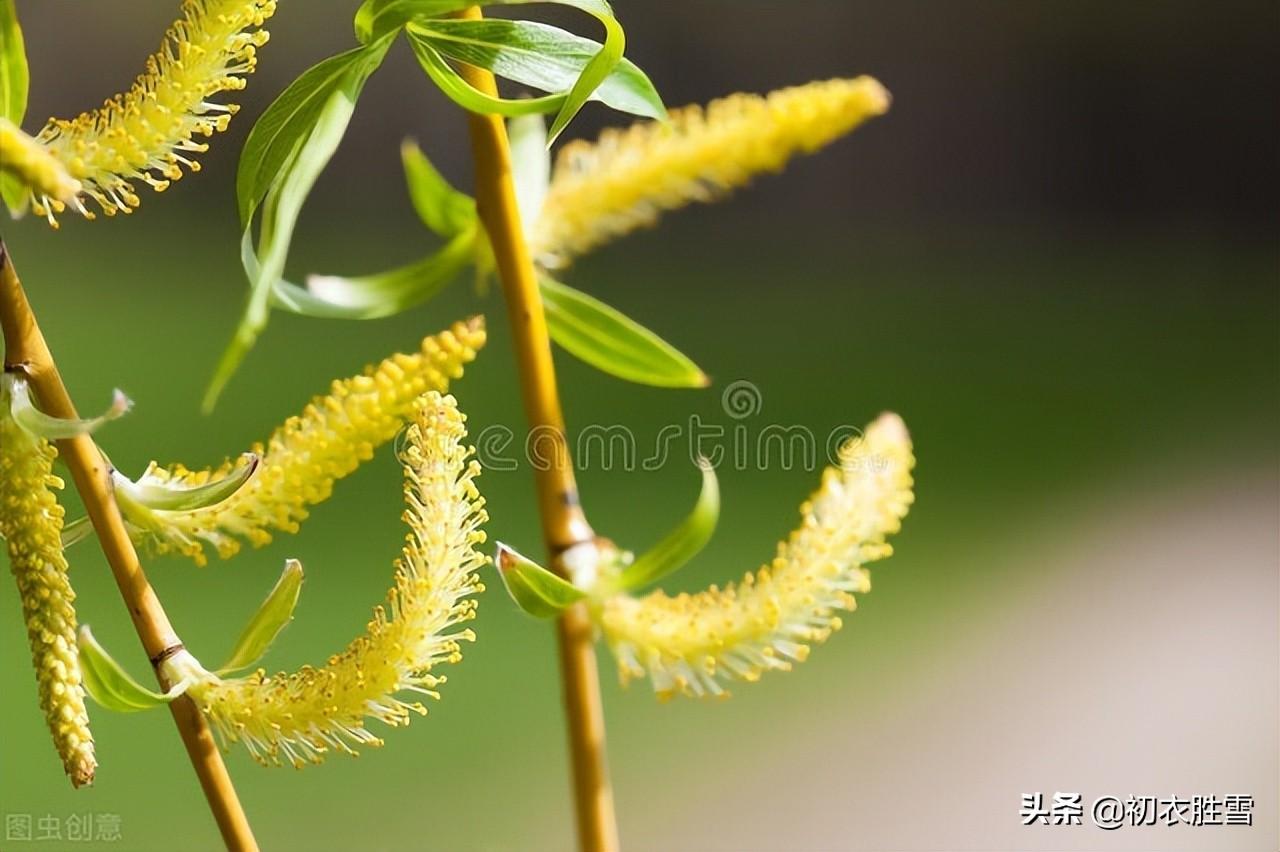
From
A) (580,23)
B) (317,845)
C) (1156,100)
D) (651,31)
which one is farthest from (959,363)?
(317,845)

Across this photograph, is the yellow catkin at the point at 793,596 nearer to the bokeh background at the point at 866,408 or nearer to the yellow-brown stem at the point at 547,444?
the yellow-brown stem at the point at 547,444

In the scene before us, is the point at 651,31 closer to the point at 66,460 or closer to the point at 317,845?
the point at 317,845

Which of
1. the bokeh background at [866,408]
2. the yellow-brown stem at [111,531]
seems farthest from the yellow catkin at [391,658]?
the bokeh background at [866,408]

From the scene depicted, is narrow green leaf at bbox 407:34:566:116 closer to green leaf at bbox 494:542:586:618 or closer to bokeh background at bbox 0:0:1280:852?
green leaf at bbox 494:542:586:618

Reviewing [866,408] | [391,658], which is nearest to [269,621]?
[391,658]

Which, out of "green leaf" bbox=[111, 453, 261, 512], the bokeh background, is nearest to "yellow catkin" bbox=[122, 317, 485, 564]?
"green leaf" bbox=[111, 453, 261, 512]
